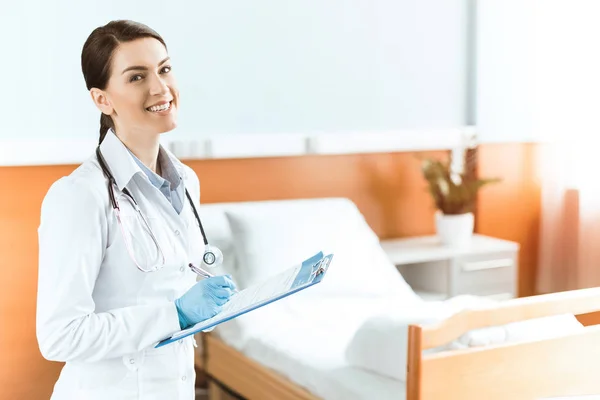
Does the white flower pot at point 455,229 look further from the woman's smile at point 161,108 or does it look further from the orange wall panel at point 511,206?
the woman's smile at point 161,108

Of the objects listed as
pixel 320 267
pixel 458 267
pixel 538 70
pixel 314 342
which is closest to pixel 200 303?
pixel 320 267

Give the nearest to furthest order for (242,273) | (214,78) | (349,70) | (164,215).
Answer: (164,215) < (242,273) < (214,78) < (349,70)

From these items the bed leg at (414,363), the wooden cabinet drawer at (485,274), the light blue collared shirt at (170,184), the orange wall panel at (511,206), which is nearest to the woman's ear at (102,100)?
the light blue collared shirt at (170,184)

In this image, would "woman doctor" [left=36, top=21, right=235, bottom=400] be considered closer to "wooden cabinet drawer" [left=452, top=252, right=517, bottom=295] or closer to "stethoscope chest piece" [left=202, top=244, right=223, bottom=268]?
"stethoscope chest piece" [left=202, top=244, right=223, bottom=268]

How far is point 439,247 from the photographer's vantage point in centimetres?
333

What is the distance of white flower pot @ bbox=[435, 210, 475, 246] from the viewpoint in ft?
10.9

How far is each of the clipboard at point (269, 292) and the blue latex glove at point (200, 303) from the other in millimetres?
15

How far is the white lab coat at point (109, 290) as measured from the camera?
1312 millimetres

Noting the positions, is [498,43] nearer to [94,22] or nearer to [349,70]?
[349,70]

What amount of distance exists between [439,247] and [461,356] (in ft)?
5.21

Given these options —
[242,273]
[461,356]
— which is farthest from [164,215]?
[242,273]

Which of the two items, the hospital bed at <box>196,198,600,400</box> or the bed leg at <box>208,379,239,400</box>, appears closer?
the hospital bed at <box>196,198,600,400</box>

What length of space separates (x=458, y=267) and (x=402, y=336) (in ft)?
4.58

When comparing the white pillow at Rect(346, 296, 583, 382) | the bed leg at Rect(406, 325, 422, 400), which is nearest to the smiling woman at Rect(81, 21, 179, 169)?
the bed leg at Rect(406, 325, 422, 400)
